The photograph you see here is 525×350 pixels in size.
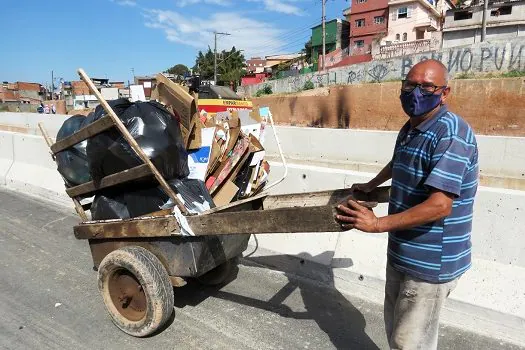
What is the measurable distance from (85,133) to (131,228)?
0.82 metres

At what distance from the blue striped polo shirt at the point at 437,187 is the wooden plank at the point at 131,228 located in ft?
4.96

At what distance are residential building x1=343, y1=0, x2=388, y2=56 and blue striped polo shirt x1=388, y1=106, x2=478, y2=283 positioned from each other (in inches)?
2086

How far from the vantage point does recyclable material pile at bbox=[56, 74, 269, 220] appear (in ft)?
9.67

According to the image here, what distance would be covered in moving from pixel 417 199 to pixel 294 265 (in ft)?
7.53

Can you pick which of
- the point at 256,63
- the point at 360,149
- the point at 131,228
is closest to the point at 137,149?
the point at 131,228

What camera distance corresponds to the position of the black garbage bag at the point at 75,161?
11.1 feet

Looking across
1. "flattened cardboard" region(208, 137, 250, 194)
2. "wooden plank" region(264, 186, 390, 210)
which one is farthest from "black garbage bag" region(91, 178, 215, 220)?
"flattened cardboard" region(208, 137, 250, 194)

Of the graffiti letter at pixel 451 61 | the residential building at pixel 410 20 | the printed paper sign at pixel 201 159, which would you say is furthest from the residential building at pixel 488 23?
the printed paper sign at pixel 201 159

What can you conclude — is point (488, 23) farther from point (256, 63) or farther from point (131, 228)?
point (256, 63)

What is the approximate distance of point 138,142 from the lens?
2877 millimetres

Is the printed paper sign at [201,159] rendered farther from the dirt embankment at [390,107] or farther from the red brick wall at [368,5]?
the red brick wall at [368,5]

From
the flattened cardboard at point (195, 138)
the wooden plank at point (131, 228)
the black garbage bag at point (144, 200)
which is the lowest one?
the wooden plank at point (131, 228)

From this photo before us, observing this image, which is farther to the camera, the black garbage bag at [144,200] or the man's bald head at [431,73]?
the black garbage bag at [144,200]

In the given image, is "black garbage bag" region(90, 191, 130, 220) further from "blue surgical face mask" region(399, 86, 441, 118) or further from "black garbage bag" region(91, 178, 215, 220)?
"blue surgical face mask" region(399, 86, 441, 118)
